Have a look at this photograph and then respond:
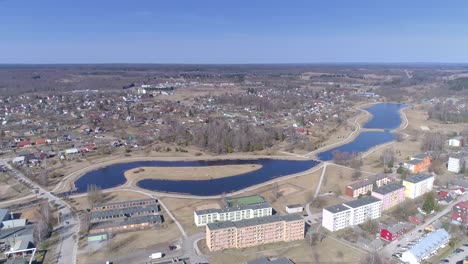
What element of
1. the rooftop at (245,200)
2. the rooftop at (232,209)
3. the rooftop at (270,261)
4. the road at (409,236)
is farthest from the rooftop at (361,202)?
the rooftop at (270,261)

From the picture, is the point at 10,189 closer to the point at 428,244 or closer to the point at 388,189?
the point at 388,189

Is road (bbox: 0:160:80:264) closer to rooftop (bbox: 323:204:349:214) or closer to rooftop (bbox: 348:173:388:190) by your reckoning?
rooftop (bbox: 323:204:349:214)

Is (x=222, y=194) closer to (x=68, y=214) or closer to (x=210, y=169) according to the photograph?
(x=210, y=169)

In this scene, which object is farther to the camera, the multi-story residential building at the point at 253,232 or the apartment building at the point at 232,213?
the apartment building at the point at 232,213

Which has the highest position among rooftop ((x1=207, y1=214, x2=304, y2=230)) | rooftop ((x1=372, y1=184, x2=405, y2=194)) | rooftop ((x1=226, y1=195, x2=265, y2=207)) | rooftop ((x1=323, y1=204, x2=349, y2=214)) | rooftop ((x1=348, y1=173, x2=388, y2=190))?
rooftop ((x1=372, y1=184, x2=405, y2=194))

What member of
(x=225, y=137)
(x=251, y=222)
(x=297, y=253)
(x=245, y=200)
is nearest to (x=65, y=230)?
(x=251, y=222)

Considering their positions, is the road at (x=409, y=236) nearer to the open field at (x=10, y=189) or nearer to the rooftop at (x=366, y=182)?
the rooftop at (x=366, y=182)

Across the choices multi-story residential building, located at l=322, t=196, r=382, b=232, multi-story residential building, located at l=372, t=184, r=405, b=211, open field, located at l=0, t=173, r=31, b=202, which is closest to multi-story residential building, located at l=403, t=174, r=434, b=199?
multi-story residential building, located at l=372, t=184, r=405, b=211
